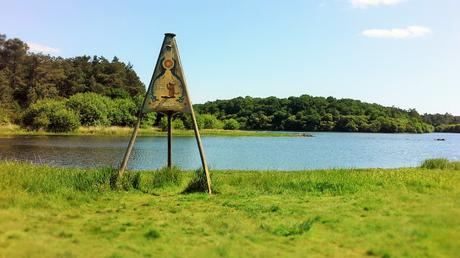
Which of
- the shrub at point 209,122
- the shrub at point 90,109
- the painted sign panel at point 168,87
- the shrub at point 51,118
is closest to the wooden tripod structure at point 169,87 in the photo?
the painted sign panel at point 168,87

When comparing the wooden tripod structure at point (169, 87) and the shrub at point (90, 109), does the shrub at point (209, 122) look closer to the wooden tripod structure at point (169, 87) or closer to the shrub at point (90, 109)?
the shrub at point (90, 109)

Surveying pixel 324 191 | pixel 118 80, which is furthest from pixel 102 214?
pixel 118 80

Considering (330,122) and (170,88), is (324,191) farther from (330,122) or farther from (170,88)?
(330,122)

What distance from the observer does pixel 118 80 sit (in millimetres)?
107188

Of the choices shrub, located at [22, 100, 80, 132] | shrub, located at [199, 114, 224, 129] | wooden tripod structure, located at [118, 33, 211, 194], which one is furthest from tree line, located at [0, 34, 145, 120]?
wooden tripod structure, located at [118, 33, 211, 194]

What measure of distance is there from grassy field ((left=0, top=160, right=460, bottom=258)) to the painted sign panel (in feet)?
6.92

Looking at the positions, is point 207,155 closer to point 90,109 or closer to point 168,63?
point 168,63

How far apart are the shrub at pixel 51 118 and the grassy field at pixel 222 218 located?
58.1 meters

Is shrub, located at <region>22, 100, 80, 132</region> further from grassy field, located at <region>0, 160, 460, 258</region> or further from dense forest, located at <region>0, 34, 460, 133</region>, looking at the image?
grassy field, located at <region>0, 160, 460, 258</region>

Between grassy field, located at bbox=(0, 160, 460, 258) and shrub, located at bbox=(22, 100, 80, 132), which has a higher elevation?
shrub, located at bbox=(22, 100, 80, 132)

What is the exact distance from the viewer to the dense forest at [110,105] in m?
73.2

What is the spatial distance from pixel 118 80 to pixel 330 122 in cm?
7197

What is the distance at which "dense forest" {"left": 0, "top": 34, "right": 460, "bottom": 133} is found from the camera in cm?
7319

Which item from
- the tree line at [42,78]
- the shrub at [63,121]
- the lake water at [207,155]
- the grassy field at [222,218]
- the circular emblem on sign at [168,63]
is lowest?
the lake water at [207,155]
